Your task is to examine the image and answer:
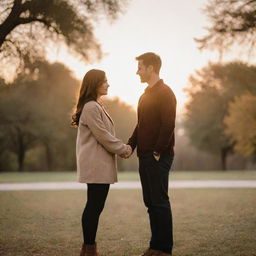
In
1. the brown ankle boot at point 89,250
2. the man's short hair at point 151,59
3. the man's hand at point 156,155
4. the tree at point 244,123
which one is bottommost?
the brown ankle boot at point 89,250

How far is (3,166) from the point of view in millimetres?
39656

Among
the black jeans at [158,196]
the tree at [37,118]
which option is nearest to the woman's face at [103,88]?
the black jeans at [158,196]

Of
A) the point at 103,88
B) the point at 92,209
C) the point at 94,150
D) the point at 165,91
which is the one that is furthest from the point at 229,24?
the point at 92,209

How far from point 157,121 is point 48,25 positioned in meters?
6.64

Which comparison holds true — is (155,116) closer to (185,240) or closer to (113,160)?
(113,160)

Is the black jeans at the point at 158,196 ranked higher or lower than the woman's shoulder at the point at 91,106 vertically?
lower

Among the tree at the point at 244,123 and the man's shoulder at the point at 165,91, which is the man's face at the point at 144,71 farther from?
the tree at the point at 244,123

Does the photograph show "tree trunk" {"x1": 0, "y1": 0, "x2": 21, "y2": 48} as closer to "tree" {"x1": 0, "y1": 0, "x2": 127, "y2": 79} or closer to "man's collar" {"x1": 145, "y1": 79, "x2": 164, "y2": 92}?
"tree" {"x1": 0, "y1": 0, "x2": 127, "y2": 79}

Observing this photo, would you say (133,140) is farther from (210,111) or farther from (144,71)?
(210,111)

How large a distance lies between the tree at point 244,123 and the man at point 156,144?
2735 cm

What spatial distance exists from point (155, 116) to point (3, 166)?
36.6 metres

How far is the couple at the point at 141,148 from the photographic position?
480 cm

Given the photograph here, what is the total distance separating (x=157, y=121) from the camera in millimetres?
4895

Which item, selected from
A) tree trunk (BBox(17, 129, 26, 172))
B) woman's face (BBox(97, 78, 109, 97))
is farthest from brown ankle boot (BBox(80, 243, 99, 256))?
tree trunk (BBox(17, 129, 26, 172))
